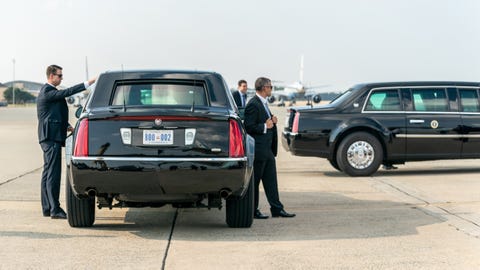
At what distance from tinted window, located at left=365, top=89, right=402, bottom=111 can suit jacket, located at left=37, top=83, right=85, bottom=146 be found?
5.91 metres

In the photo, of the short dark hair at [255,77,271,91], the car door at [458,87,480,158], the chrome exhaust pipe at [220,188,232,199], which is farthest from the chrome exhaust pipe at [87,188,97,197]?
the car door at [458,87,480,158]

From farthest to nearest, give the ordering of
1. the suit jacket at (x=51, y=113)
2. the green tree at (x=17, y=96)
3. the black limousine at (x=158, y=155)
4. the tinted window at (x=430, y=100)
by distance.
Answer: the green tree at (x=17, y=96)
the tinted window at (x=430, y=100)
the suit jacket at (x=51, y=113)
the black limousine at (x=158, y=155)

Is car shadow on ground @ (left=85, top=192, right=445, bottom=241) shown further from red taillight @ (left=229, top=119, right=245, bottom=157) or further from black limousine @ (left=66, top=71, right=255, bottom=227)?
red taillight @ (left=229, top=119, right=245, bottom=157)

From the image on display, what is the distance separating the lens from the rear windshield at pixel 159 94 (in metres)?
7.48

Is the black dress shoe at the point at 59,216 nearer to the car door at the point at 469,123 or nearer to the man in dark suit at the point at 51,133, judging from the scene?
the man in dark suit at the point at 51,133

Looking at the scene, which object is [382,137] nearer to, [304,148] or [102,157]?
[304,148]

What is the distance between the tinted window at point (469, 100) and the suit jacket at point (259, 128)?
5684 millimetres

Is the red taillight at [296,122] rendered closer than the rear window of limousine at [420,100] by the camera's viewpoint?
Yes

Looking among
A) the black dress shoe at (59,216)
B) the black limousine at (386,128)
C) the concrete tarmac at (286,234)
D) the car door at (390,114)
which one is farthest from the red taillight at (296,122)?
the black dress shoe at (59,216)

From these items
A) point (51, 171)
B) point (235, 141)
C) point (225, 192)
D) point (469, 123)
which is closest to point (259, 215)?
point (225, 192)

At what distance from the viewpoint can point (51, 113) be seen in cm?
841

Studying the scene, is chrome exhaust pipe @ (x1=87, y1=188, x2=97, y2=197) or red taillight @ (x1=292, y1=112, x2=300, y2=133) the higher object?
red taillight @ (x1=292, y1=112, x2=300, y2=133)

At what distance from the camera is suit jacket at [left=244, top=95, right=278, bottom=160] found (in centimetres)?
822

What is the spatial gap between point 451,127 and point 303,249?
700 centimetres
